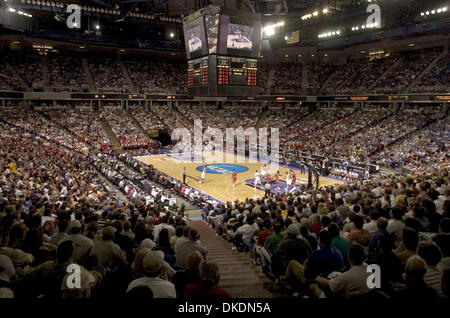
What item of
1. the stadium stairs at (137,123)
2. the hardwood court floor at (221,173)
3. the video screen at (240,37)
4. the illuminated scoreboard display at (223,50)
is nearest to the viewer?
the illuminated scoreboard display at (223,50)

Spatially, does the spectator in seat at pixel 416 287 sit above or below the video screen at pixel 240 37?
below

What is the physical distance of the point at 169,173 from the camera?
2945 cm

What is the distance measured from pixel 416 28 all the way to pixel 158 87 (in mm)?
33064

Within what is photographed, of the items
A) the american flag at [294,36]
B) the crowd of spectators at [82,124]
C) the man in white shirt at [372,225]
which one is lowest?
the man in white shirt at [372,225]

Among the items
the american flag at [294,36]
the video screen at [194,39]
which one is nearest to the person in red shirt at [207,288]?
the video screen at [194,39]

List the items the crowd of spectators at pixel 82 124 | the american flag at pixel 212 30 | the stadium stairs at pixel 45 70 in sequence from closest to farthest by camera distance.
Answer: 1. the american flag at pixel 212 30
2. the crowd of spectators at pixel 82 124
3. the stadium stairs at pixel 45 70

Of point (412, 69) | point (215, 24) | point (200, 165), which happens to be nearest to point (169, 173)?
point (200, 165)

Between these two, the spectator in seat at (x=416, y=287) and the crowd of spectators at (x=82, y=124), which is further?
the crowd of spectators at (x=82, y=124)

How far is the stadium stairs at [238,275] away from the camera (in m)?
5.18

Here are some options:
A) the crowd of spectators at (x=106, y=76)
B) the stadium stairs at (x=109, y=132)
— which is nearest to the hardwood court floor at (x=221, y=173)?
the stadium stairs at (x=109, y=132)

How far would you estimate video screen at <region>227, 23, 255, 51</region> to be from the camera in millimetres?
17859

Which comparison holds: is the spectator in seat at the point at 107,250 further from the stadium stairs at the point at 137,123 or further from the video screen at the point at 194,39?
the stadium stairs at the point at 137,123

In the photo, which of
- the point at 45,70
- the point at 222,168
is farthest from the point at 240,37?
the point at 45,70
